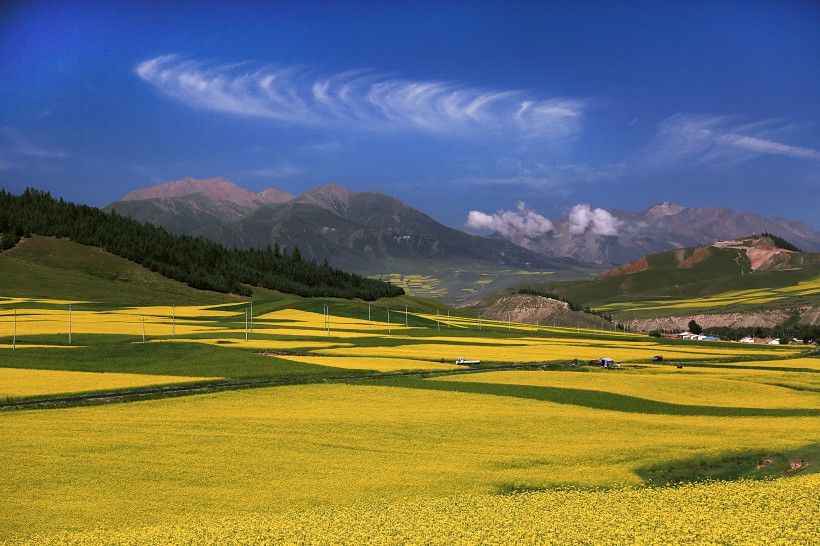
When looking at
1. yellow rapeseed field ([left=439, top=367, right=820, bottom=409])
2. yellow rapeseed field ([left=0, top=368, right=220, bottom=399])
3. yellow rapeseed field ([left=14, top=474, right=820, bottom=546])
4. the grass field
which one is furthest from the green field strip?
yellow rapeseed field ([left=14, top=474, right=820, bottom=546])

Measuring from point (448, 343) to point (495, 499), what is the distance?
79.3m

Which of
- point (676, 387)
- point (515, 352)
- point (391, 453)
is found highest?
point (515, 352)

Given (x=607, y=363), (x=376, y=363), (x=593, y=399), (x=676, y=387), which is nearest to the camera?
(x=593, y=399)

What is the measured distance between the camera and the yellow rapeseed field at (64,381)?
48.5 meters

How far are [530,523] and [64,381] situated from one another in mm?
43906

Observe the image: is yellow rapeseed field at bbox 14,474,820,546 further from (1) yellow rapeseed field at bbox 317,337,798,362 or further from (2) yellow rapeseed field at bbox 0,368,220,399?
(1) yellow rapeseed field at bbox 317,337,798,362

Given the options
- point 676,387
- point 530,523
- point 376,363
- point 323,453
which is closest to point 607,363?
point 676,387

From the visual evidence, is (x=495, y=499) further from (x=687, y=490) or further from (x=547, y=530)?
(x=687, y=490)

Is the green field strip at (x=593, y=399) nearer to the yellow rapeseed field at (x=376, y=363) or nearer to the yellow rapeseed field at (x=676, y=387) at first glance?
the yellow rapeseed field at (x=676, y=387)

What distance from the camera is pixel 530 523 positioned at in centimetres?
2414

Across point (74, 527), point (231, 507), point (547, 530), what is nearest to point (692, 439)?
point (547, 530)

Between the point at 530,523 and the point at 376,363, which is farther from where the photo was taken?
the point at 376,363

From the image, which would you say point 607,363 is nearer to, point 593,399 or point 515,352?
point 515,352

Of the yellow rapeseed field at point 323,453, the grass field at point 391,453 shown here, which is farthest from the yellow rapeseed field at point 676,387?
the yellow rapeseed field at point 323,453
